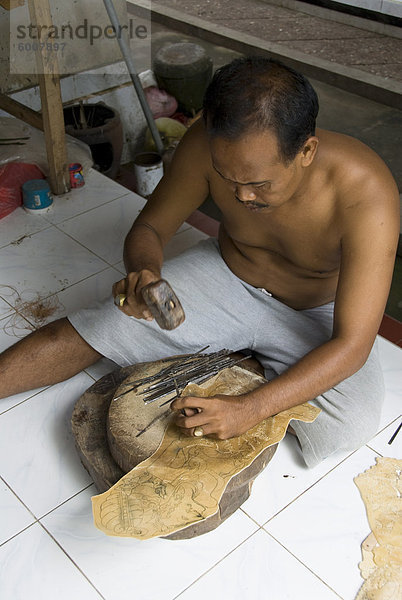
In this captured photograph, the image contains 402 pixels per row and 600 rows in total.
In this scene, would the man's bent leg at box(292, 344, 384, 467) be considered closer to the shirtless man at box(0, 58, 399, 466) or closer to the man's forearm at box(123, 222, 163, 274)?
the shirtless man at box(0, 58, 399, 466)

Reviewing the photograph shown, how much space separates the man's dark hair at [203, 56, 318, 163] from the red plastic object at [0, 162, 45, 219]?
2048 mm

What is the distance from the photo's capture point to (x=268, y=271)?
2.36m

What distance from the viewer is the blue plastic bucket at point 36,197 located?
347 centimetres

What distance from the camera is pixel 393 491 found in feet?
6.97

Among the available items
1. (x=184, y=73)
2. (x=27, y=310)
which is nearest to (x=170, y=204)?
(x=27, y=310)

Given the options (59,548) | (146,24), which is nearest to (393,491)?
(59,548)

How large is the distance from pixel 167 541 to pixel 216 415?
0.46 meters

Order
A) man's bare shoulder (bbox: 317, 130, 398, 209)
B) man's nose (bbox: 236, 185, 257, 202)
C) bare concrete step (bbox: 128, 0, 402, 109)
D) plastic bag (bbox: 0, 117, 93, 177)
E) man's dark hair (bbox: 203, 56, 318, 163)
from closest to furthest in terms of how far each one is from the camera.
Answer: man's dark hair (bbox: 203, 56, 318, 163) → man's nose (bbox: 236, 185, 257, 202) → man's bare shoulder (bbox: 317, 130, 398, 209) → plastic bag (bbox: 0, 117, 93, 177) → bare concrete step (bbox: 128, 0, 402, 109)

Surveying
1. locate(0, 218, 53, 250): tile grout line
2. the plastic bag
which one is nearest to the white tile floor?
locate(0, 218, 53, 250): tile grout line

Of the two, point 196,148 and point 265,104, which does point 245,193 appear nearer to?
point 265,104

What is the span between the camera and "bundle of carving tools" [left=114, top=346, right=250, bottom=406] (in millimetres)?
2020

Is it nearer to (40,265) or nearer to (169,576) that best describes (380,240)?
(169,576)

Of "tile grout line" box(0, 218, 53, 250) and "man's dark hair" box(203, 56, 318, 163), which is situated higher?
"man's dark hair" box(203, 56, 318, 163)

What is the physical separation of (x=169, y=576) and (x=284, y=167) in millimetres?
1241
